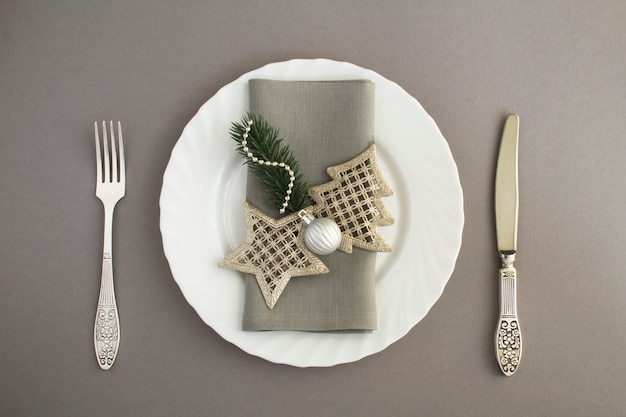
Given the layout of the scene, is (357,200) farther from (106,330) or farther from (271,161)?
(106,330)

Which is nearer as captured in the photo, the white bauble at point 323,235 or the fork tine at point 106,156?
the white bauble at point 323,235

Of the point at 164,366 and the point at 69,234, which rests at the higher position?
the point at 69,234

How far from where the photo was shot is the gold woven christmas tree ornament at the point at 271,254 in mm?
692

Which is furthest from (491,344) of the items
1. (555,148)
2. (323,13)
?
(323,13)

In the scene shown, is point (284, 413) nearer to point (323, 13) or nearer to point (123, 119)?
point (123, 119)

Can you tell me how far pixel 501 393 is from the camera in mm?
787

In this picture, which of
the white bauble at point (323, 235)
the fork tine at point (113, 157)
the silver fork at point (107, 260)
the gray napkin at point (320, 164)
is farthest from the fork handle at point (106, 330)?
the white bauble at point (323, 235)

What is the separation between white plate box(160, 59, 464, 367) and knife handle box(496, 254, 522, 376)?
0.12m

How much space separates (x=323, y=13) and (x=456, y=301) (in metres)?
0.56

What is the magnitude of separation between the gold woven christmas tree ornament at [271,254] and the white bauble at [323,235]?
4 cm

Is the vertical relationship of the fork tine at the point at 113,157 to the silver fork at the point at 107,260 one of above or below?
above

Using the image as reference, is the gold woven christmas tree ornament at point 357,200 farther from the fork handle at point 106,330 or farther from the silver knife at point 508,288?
the fork handle at point 106,330

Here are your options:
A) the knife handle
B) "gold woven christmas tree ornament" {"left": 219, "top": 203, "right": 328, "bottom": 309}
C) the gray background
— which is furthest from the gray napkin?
the knife handle

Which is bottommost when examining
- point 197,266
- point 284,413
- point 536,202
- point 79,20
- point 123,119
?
point 284,413
